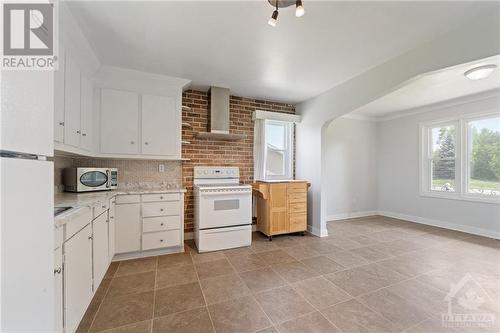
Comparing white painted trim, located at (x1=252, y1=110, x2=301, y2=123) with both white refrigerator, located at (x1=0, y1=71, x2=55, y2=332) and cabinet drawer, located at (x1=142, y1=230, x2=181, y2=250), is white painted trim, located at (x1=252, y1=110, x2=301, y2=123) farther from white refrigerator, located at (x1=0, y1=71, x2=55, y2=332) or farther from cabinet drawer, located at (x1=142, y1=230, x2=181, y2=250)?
white refrigerator, located at (x1=0, y1=71, x2=55, y2=332)

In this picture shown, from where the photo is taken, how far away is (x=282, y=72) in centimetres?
288

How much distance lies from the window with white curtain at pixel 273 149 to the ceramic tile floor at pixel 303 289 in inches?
55.4

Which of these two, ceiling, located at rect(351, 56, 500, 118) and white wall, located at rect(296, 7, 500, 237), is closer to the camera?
white wall, located at rect(296, 7, 500, 237)

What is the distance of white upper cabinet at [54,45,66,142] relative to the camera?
1716mm

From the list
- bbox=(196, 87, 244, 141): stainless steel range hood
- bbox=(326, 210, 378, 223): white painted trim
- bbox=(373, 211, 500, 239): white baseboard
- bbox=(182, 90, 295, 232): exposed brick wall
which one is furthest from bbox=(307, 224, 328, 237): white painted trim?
bbox=(373, 211, 500, 239): white baseboard

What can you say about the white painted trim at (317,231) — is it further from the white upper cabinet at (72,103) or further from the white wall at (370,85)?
the white upper cabinet at (72,103)

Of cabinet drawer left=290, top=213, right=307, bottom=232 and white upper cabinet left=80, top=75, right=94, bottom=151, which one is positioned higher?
white upper cabinet left=80, top=75, right=94, bottom=151

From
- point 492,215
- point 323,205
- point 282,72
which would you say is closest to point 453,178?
point 492,215

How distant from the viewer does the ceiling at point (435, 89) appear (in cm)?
294

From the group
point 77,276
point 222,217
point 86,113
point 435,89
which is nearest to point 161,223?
point 222,217

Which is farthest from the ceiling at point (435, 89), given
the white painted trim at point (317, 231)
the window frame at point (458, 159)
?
the white painted trim at point (317, 231)

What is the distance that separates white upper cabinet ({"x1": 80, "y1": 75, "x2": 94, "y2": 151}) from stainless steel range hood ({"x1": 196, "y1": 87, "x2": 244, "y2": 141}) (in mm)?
1413

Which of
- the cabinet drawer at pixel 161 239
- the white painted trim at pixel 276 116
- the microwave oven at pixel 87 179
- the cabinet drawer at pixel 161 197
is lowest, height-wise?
the cabinet drawer at pixel 161 239

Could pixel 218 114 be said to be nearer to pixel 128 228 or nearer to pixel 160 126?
pixel 160 126
